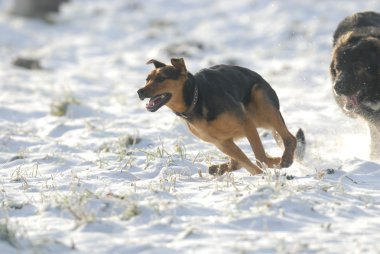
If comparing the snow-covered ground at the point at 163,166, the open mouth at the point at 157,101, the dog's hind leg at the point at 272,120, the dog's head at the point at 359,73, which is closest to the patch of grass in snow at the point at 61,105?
the snow-covered ground at the point at 163,166

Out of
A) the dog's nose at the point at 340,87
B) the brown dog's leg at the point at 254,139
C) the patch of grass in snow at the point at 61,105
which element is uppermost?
the patch of grass in snow at the point at 61,105

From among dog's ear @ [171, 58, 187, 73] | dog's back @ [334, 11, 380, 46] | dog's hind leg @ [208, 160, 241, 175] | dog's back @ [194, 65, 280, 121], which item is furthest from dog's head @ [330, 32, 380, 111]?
dog's ear @ [171, 58, 187, 73]

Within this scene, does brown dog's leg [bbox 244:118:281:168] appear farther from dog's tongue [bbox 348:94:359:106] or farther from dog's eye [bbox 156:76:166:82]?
dog's tongue [bbox 348:94:359:106]

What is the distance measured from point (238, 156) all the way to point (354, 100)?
1.51 meters

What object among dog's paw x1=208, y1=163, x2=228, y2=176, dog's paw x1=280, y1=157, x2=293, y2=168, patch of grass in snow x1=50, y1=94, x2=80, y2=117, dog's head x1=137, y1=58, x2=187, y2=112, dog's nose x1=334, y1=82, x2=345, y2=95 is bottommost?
dog's paw x1=208, y1=163, x2=228, y2=176

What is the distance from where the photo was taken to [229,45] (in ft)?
53.0

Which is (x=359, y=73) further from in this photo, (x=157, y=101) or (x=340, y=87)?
(x=157, y=101)

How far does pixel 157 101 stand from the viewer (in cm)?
576

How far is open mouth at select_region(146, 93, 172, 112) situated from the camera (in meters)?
5.71

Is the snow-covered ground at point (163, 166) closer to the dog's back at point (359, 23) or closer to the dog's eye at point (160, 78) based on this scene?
the dog's eye at point (160, 78)

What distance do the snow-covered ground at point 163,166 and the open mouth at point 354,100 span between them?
517 mm

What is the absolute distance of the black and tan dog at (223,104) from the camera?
5.84 meters

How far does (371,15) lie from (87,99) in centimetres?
494

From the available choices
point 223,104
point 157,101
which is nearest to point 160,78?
point 157,101
